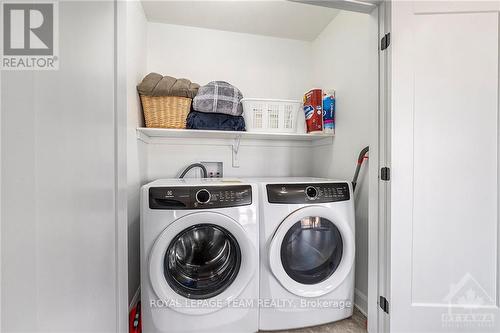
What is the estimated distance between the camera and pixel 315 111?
5.75 ft

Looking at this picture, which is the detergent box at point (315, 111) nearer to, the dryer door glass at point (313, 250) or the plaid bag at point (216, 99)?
the plaid bag at point (216, 99)

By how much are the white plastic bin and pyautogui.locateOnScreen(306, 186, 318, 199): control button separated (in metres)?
0.59

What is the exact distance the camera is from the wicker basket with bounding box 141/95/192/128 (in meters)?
1.57

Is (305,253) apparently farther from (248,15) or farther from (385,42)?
(248,15)

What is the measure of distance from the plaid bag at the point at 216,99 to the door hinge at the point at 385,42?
3.23 ft

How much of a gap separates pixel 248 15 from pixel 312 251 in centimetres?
195

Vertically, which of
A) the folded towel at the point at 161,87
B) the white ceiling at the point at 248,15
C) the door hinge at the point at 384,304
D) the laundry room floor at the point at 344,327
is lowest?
the laundry room floor at the point at 344,327

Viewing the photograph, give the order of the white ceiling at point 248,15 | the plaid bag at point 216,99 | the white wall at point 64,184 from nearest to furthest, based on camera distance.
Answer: the white wall at point 64,184 < the plaid bag at point 216,99 < the white ceiling at point 248,15

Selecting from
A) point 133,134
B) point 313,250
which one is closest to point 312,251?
point 313,250

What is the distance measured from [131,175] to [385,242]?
1552 millimetres

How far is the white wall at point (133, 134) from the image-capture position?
4.31 ft

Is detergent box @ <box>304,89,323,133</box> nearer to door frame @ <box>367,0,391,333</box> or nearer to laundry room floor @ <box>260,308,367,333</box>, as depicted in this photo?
door frame @ <box>367,0,391,333</box>

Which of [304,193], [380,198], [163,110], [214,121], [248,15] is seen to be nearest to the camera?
[380,198]
